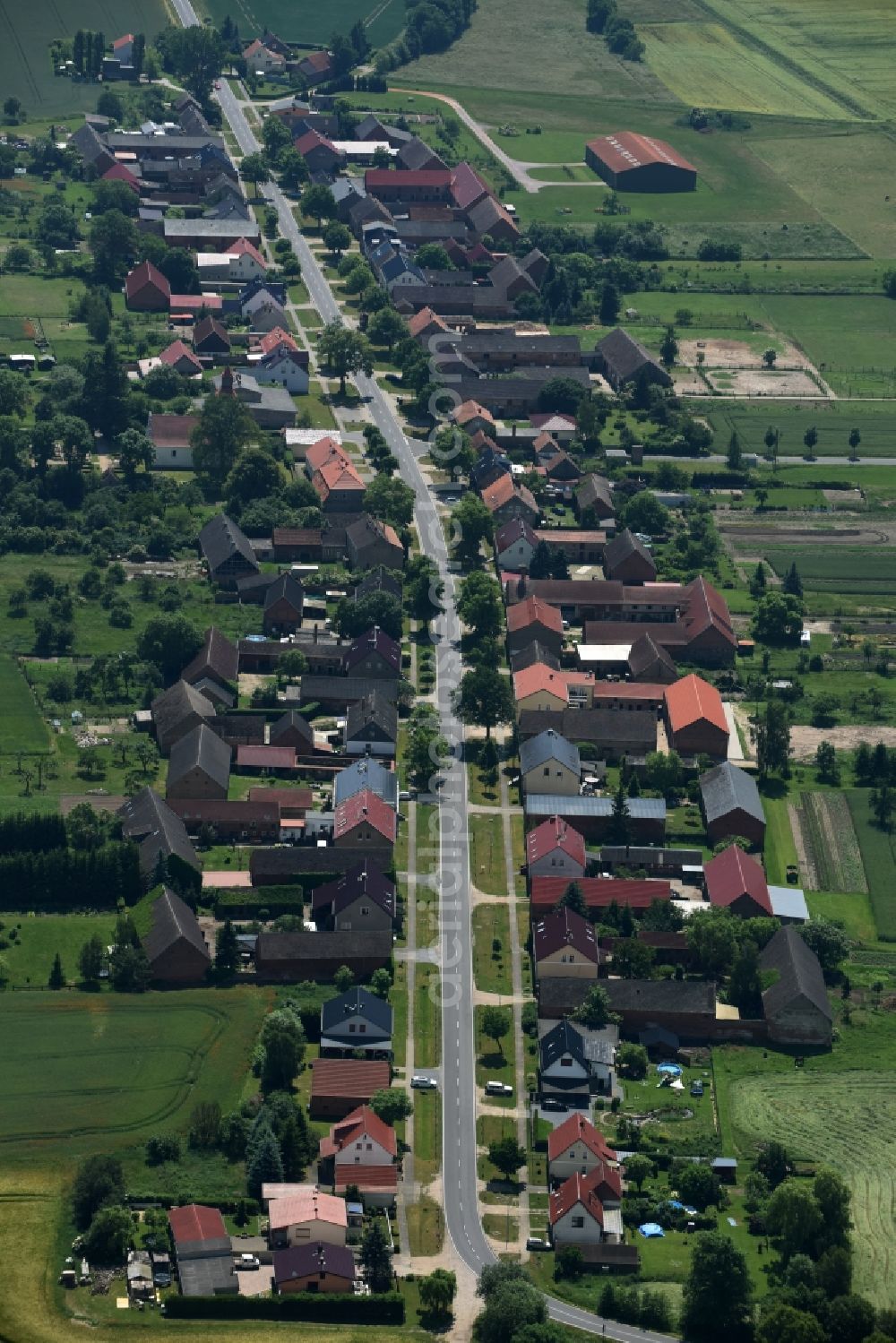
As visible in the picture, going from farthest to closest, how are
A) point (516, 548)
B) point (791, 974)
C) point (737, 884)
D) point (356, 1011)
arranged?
1. point (516, 548)
2. point (737, 884)
3. point (791, 974)
4. point (356, 1011)

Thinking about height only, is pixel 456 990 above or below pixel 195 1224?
below

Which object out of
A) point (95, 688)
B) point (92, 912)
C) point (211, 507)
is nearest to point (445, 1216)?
point (92, 912)

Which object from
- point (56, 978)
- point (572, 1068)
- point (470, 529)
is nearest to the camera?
point (572, 1068)

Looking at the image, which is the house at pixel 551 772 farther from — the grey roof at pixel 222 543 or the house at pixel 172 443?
the house at pixel 172 443

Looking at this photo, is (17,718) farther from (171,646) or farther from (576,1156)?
(576,1156)

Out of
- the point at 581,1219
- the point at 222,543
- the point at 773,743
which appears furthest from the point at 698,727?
the point at 581,1219

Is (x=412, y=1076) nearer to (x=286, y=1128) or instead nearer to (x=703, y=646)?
(x=286, y=1128)
